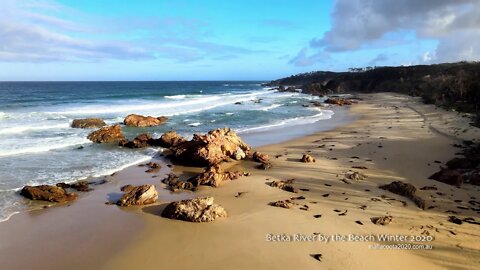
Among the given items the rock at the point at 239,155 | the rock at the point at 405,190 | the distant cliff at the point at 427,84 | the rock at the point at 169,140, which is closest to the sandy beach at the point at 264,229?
the rock at the point at 405,190

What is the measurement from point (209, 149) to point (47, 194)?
232 inches

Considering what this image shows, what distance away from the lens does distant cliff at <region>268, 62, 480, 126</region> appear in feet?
100

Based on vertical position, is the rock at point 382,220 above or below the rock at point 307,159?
A: below

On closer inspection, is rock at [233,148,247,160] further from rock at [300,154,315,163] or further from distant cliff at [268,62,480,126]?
distant cliff at [268,62,480,126]

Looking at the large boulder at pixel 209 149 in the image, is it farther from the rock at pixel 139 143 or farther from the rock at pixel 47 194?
the rock at pixel 47 194

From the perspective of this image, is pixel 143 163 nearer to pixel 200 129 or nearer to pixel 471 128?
pixel 200 129

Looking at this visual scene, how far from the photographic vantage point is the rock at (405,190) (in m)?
9.47

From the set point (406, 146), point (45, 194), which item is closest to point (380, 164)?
point (406, 146)

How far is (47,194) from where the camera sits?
1028cm

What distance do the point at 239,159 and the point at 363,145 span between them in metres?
6.26

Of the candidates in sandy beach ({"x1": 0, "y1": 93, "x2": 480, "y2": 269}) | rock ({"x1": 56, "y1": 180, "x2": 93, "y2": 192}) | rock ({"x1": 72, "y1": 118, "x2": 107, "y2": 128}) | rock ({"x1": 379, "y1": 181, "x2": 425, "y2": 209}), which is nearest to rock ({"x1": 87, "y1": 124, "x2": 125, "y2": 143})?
rock ({"x1": 72, "y1": 118, "x2": 107, "y2": 128})

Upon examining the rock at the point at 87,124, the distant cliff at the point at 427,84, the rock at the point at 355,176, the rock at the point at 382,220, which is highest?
the distant cliff at the point at 427,84

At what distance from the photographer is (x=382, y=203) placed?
9.50 meters

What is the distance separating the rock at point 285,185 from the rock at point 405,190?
8.36ft
